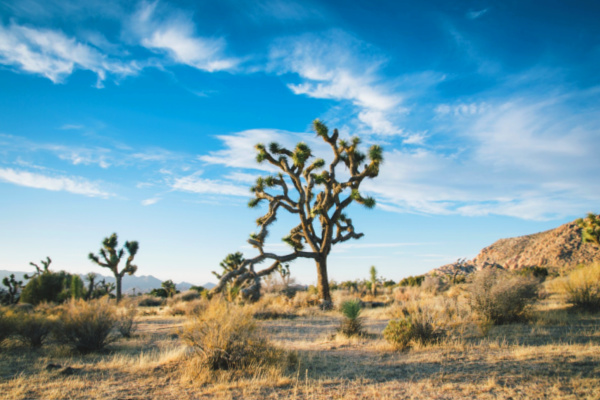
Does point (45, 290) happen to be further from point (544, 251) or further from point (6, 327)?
point (544, 251)

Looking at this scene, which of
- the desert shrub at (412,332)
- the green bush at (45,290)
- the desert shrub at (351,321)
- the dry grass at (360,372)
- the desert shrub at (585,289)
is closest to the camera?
the dry grass at (360,372)

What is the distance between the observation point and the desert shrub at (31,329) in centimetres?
860

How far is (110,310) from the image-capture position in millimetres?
8625

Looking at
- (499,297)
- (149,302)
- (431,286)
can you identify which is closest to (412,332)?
(499,297)

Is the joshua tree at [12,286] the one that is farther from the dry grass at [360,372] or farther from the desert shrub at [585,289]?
the desert shrub at [585,289]

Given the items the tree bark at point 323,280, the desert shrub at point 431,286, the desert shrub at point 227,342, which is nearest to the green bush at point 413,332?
the desert shrub at point 227,342

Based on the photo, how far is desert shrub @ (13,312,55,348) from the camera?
8.60 metres

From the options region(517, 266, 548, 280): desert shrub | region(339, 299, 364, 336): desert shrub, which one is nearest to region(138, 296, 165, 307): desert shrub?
region(339, 299, 364, 336): desert shrub

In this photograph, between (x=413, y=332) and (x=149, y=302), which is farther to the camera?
(x=149, y=302)

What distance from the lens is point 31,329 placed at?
28.4 feet

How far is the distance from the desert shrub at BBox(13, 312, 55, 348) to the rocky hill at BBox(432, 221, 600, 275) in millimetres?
39454

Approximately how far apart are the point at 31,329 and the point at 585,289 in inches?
589

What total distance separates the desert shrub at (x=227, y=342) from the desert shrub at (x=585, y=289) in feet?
32.6

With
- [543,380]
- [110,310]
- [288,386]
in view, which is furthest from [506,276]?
[110,310]
